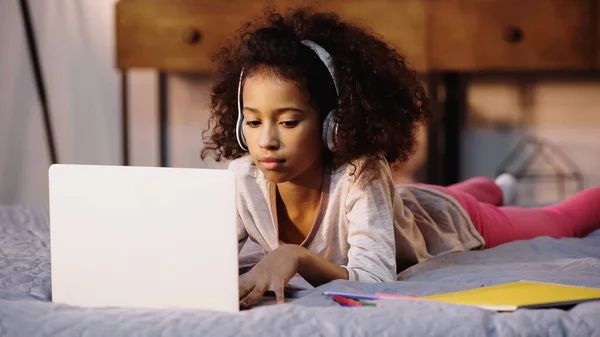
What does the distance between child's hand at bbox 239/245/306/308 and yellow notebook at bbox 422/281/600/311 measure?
16 centimetres

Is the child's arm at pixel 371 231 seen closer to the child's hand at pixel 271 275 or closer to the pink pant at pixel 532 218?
the child's hand at pixel 271 275

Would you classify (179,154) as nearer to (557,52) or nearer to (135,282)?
(557,52)

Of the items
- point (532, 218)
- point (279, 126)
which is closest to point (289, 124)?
point (279, 126)

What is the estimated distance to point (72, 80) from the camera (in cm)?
316

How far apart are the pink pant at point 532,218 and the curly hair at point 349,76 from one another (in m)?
0.37

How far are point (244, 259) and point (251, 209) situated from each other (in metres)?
0.09

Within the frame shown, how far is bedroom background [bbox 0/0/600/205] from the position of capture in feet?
10.00

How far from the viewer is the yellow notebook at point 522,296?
3.15 ft

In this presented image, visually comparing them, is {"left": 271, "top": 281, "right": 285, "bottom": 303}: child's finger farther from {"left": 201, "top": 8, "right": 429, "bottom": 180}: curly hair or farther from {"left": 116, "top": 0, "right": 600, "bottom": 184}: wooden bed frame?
{"left": 116, "top": 0, "right": 600, "bottom": 184}: wooden bed frame

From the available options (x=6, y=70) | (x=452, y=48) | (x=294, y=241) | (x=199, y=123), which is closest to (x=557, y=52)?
(x=452, y=48)

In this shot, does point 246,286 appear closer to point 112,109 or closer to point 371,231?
point 371,231

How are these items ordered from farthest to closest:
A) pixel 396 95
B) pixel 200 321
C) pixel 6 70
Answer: pixel 6 70 < pixel 396 95 < pixel 200 321

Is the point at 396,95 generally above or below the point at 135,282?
above

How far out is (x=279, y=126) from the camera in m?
1.23
